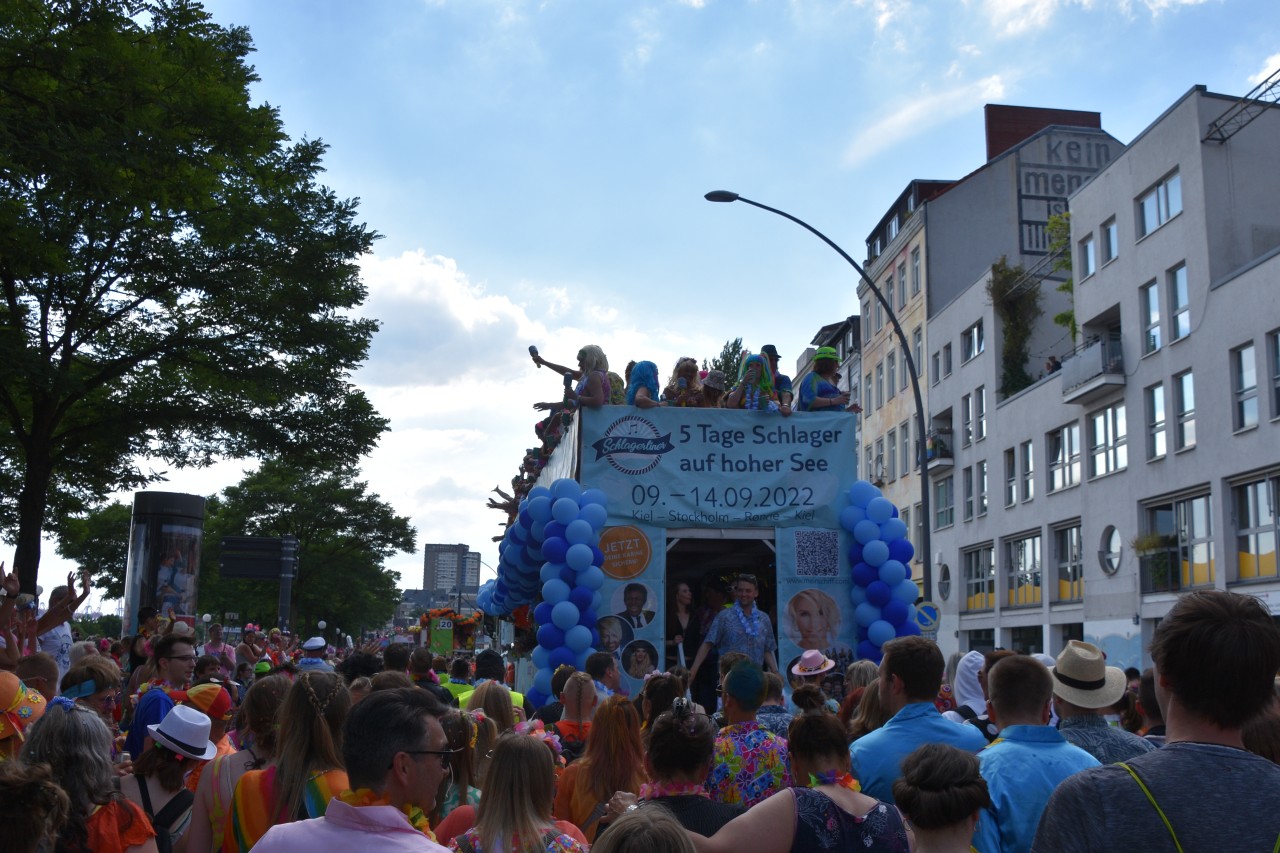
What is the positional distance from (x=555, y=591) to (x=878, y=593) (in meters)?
3.53

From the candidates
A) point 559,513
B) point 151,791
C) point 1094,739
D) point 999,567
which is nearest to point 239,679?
point 559,513

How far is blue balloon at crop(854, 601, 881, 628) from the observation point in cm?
1322

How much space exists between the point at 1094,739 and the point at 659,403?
9234 millimetres

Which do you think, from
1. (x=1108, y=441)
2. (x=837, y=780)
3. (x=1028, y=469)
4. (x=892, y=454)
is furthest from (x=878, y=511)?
(x=892, y=454)

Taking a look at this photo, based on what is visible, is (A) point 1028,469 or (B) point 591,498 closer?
(B) point 591,498

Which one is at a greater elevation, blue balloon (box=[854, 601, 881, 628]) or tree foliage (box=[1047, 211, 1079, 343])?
tree foliage (box=[1047, 211, 1079, 343])

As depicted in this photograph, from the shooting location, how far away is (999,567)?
128 ft

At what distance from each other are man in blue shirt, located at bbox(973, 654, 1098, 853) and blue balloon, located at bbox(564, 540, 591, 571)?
8.20 meters

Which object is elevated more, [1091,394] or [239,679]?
[1091,394]

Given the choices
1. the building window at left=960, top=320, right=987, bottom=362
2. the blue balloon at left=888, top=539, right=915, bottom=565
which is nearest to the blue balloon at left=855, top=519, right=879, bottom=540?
the blue balloon at left=888, top=539, right=915, bottom=565

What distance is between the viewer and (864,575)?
13.4 m

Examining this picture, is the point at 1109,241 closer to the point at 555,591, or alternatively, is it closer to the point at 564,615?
the point at 555,591

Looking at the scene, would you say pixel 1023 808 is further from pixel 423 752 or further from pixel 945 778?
pixel 423 752

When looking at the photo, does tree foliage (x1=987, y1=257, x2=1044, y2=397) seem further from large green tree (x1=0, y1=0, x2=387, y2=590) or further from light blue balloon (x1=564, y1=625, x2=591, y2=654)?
light blue balloon (x1=564, y1=625, x2=591, y2=654)
